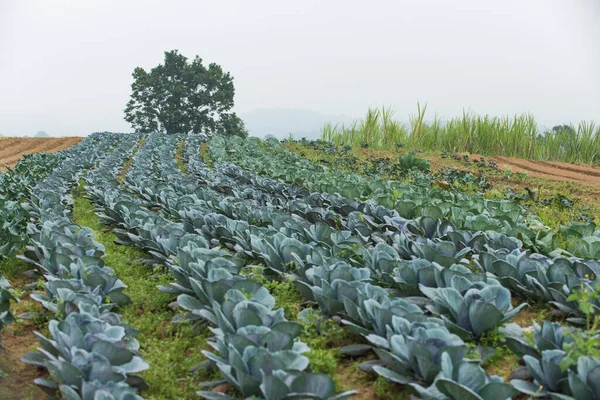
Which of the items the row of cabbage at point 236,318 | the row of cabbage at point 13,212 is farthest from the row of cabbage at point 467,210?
the row of cabbage at point 13,212

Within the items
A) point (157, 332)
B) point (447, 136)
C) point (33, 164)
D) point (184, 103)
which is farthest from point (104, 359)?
point (184, 103)

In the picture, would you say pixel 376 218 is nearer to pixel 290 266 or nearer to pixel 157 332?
pixel 290 266

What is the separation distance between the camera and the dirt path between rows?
12609 millimetres

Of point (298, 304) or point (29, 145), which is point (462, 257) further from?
point (29, 145)

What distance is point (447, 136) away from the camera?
18391 millimetres

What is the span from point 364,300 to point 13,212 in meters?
4.02

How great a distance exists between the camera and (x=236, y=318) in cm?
311

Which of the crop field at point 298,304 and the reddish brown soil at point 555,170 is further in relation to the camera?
the reddish brown soil at point 555,170

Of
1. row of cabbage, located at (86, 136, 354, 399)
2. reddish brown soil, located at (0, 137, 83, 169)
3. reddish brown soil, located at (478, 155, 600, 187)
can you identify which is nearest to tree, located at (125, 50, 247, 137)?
reddish brown soil, located at (0, 137, 83, 169)

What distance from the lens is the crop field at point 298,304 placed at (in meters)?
2.72

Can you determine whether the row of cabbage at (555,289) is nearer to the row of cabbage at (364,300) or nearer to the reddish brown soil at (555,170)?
the row of cabbage at (364,300)

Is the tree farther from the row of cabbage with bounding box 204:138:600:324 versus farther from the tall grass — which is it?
the row of cabbage with bounding box 204:138:600:324

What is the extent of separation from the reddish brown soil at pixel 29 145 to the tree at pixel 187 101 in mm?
9636

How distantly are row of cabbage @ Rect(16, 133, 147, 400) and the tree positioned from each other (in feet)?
88.1
